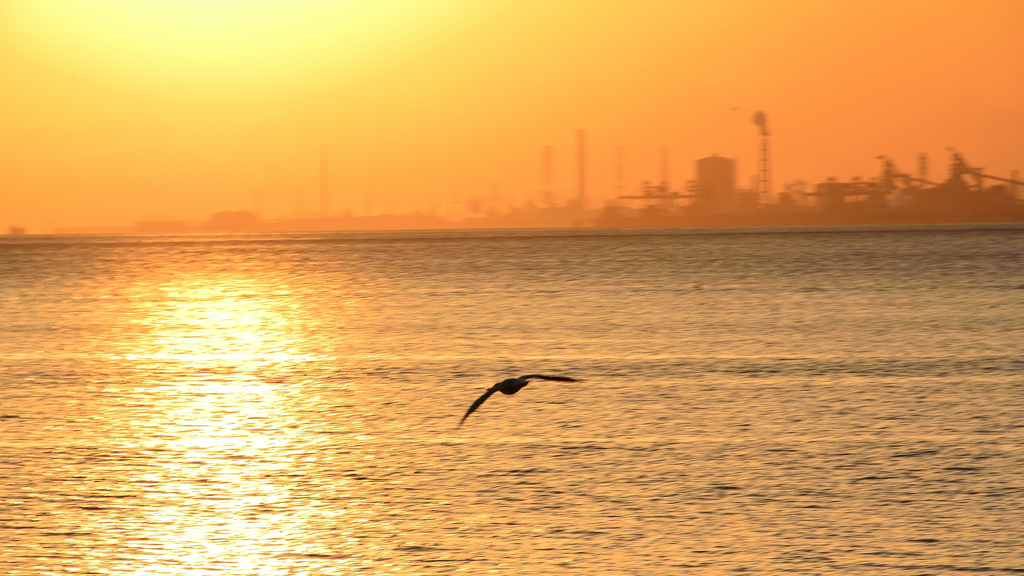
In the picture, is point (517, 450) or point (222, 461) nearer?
point (222, 461)

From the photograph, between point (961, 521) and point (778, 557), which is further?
point (961, 521)

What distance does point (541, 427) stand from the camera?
17.1 meters

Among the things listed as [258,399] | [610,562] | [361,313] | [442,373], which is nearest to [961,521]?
[610,562]

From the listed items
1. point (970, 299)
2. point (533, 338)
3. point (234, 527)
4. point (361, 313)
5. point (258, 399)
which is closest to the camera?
point (234, 527)

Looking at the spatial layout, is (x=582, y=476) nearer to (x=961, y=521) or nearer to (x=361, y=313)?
(x=961, y=521)

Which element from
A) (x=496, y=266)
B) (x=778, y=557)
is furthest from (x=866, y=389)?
(x=496, y=266)

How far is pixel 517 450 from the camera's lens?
49.6 feet

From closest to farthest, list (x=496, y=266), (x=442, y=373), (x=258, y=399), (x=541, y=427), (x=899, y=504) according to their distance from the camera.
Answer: (x=899, y=504) → (x=541, y=427) → (x=258, y=399) → (x=442, y=373) → (x=496, y=266)

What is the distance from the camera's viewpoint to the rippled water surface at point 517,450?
10.4 metres

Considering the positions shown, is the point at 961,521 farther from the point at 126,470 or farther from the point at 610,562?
the point at 126,470

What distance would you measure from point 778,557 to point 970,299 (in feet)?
174

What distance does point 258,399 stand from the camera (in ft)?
69.2

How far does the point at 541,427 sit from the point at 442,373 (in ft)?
28.7

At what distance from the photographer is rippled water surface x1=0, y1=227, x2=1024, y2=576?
10.4 m
